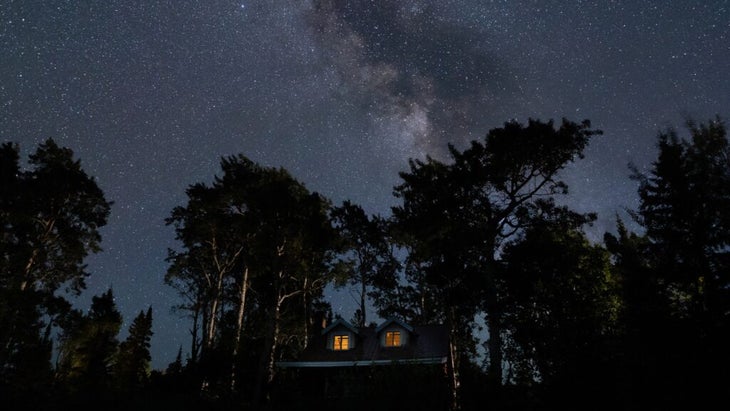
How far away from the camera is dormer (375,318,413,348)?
2883 centimetres

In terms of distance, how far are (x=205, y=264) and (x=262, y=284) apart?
562 cm

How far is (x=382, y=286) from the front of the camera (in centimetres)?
3522

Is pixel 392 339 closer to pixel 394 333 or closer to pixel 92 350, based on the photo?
pixel 394 333

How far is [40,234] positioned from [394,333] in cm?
2212

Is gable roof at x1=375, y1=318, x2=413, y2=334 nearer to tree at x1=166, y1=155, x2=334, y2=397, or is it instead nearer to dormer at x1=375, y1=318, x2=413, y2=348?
dormer at x1=375, y1=318, x2=413, y2=348

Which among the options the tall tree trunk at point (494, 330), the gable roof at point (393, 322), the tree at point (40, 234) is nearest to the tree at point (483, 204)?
the tall tree trunk at point (494, 330)

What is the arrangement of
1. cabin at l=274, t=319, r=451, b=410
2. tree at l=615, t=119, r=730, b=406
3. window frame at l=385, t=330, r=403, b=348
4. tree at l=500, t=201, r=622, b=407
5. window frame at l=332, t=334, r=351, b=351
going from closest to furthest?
tree at l=500, t=201, r=622, b=407 → tree at l=615, t=119, r=730, b=406 → cabin at l=274, t=319, r=451, b=410 → window frame at l=385, t=330, r=403, b=348 → window frame at l=332, t=334, r=351, b=351

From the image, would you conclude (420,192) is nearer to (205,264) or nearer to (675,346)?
(675,346)

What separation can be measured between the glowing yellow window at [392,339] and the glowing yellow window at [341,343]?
8.98ft

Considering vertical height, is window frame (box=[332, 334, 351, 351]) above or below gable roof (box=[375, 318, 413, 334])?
below

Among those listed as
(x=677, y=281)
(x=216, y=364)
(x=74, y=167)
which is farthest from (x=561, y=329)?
(x=74, y=167)

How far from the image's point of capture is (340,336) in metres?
29.8

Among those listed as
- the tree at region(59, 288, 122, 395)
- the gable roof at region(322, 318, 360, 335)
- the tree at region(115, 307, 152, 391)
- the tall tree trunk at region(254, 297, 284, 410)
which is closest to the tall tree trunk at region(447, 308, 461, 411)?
the gable roof at region(322, 318, 360, 335)

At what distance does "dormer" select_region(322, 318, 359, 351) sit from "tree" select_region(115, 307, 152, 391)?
1275cm
